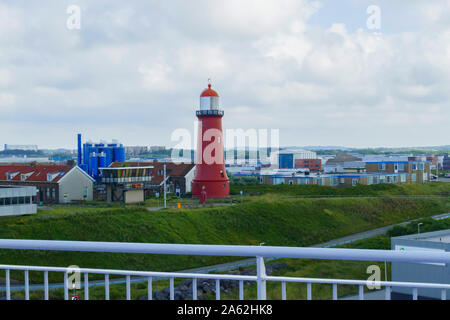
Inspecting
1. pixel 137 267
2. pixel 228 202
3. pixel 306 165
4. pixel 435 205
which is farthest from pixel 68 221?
pixel 306 165

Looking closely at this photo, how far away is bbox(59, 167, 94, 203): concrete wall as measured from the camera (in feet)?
80.9

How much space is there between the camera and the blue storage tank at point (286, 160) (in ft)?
191

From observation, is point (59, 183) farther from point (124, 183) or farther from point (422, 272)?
point (422, 272)

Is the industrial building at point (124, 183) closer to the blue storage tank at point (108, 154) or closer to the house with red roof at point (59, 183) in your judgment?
the house with red roof at point (59, 183)

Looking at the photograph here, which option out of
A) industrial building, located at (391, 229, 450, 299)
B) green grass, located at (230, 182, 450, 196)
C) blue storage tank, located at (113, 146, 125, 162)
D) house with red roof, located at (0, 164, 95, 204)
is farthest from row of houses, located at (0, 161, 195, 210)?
industrial building, located at (391, 229, 450, 299)

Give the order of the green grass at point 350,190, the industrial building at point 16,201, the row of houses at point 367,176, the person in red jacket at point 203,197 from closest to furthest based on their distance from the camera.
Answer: the industrial building at point 16,201 → the person in red jacket at point 203,197 → the green grass at point 350,190 → the row of houses at point 367,176

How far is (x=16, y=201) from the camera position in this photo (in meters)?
19.9

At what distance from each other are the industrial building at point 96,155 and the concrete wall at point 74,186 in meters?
1.65

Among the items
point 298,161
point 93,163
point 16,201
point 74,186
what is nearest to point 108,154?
point 93,163

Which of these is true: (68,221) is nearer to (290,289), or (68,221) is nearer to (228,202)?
(228,202)

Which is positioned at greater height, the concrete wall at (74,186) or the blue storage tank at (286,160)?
the blue storage tank at (286,160)

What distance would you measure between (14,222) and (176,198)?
10561mm

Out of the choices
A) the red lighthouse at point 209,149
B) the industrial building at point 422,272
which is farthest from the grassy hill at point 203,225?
the industrial building at point 422,272

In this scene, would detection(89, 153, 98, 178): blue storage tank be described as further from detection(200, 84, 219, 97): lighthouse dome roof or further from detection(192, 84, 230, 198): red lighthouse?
detection(200, 84, 219, 97): lighthouse dome roof
